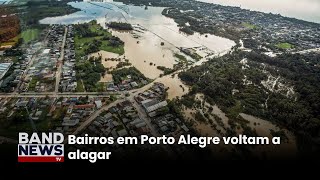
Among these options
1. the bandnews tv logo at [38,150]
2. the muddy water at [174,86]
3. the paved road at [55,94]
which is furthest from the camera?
the muddy water at [174,86]

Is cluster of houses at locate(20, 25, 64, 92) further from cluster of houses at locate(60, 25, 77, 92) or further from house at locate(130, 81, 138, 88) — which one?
house at locate(130, 81, 138, 88)

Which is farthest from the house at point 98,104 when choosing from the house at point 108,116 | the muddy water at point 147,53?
the muddy water at point 147,53

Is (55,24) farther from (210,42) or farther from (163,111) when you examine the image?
(163,111)

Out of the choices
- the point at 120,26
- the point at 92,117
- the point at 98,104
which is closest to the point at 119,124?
the point at 92,117

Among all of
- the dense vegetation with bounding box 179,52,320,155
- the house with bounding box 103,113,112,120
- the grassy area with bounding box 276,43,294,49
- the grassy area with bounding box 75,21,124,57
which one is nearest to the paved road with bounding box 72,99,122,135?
the house with bounding box 103,113,112,120

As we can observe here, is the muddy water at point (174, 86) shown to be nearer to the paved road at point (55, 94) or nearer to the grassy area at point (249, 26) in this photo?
the paved road at point (55, 94)

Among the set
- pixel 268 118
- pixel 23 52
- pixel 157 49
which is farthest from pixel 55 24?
pixel 268 118
